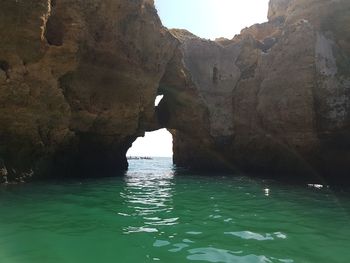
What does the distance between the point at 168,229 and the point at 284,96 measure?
17468mm

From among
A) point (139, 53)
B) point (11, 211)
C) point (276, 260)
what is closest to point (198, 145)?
point (139, 53)

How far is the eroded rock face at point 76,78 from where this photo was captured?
48.5 feet

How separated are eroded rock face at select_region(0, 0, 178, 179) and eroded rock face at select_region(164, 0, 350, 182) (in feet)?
22.6

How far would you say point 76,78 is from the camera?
18.9 metres

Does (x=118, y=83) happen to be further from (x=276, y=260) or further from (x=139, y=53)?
(x=276, y=260)

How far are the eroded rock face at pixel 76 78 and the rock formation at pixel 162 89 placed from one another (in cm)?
6

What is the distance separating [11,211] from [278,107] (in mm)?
18330

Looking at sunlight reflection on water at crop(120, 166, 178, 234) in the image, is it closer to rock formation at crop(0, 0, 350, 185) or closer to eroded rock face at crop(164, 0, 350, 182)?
rock formation at crop(0, 0, 350, 185)

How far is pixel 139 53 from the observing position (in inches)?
840

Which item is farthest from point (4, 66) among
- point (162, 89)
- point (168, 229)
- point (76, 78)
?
point (162, 89)

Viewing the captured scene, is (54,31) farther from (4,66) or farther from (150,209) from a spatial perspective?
(150,209)

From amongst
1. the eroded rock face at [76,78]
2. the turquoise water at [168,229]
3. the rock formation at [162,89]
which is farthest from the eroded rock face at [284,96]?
the turquoise water at [168,229]

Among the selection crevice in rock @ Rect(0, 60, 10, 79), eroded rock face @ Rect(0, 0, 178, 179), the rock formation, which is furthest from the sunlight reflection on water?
crevice in rock @ Rect(0, 60, 10, 79)

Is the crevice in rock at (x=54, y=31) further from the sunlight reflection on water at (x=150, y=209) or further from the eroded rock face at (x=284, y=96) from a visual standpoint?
the eroded rock face at (x=284, y=96)
